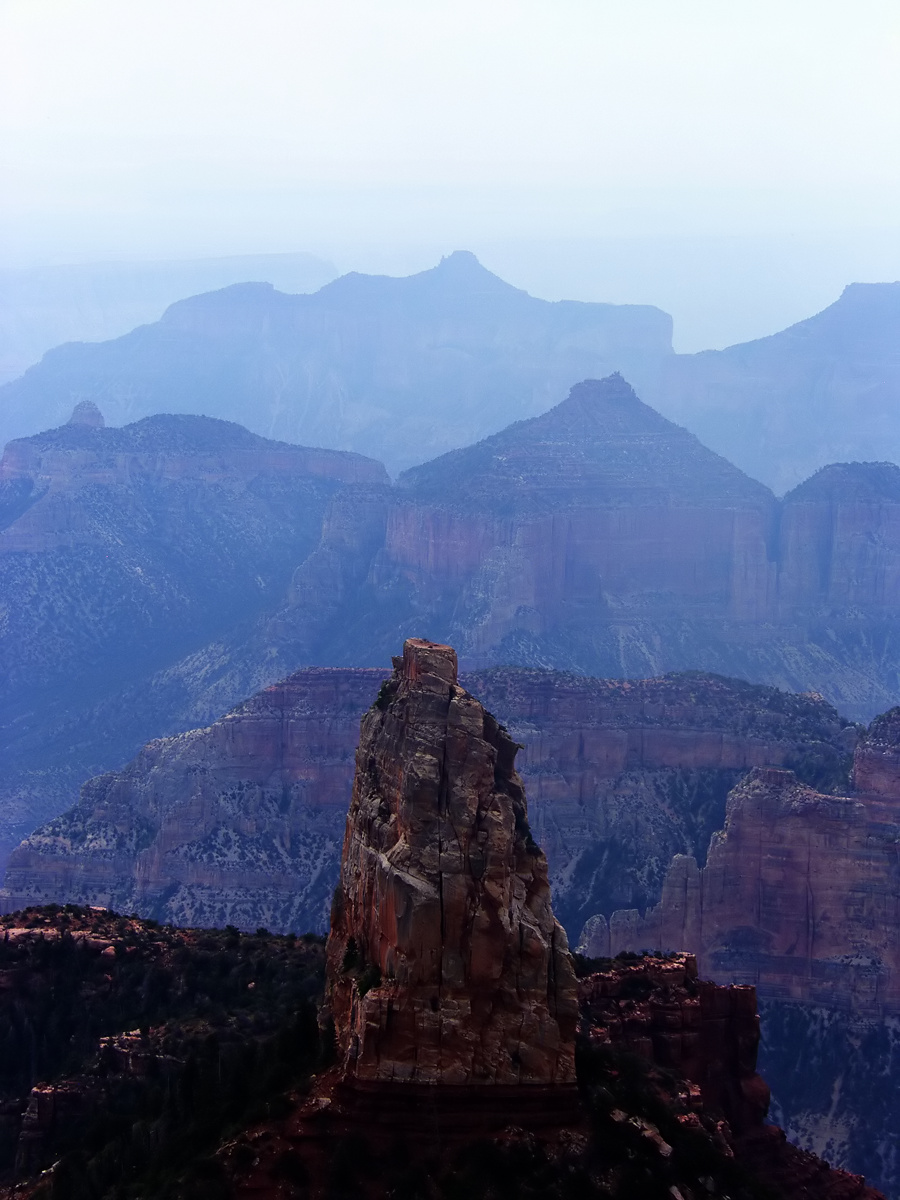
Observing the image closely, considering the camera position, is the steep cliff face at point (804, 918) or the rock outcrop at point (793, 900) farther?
the rock outcrop at point (793, 900)

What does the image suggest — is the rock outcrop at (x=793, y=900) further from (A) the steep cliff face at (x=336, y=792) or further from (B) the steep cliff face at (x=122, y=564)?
(B) the steep cliff face at (x=122, y=564)

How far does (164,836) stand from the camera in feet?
237

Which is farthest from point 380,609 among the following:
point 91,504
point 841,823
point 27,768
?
point 841,823

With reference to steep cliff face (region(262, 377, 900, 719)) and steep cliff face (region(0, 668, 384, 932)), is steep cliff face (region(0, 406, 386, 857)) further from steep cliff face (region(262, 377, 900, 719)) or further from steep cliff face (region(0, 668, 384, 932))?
steep cliff face (region(0, 668, 384, 932))

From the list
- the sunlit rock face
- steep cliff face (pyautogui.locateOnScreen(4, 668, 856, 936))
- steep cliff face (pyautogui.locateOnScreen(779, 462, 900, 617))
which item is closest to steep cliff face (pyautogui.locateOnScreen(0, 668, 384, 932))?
steep cliff face (pyautogui.locateOnScreen(4, 668, 856, 936))

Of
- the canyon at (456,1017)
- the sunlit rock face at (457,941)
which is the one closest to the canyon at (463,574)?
the canyon at (456,1017)

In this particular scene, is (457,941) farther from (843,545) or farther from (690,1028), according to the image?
(843,545)

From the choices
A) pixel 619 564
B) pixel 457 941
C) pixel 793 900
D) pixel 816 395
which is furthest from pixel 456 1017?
pixel 816 395

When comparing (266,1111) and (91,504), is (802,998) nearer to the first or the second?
(266,1111)

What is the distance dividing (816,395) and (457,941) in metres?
161

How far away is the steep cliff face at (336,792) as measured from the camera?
69.0 m

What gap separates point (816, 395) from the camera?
182 meters

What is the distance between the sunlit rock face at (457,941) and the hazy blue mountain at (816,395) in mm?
151685

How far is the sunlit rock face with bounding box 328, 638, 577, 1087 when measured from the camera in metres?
25.2
